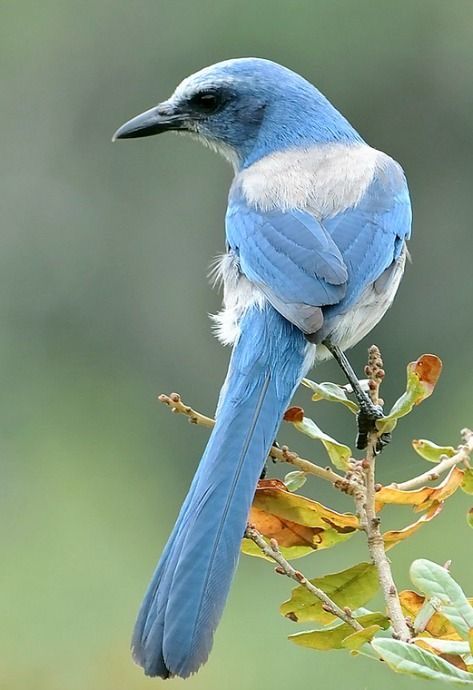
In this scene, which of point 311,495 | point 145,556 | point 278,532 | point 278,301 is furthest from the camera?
point 311,495

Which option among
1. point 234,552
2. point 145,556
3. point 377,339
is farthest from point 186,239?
point 234,552

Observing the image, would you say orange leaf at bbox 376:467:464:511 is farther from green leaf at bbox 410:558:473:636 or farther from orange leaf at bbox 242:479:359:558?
green leaf at bbox 410:558:473:636

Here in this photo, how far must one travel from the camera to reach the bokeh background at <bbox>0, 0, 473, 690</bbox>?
38.8 feet

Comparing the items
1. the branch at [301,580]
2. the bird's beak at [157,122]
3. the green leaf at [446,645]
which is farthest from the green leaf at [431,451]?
the bird's beak at [157,122]

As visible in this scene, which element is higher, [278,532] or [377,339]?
[278,532]

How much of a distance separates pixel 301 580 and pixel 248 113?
9.27 feet

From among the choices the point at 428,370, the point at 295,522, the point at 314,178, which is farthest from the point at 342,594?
the point at 314,178

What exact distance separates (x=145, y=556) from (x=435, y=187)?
4.94 metres

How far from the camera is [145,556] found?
10.3 metres

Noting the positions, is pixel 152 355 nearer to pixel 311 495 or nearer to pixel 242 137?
pixel 311 495

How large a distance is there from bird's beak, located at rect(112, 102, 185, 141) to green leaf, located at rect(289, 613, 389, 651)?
→ 276 centimetres

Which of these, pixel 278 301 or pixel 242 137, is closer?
pixel 278 301

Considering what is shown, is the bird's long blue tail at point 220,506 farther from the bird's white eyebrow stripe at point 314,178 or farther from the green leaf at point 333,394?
the bird's white eyebrow stripe at point 314,178

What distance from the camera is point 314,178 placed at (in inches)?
181
